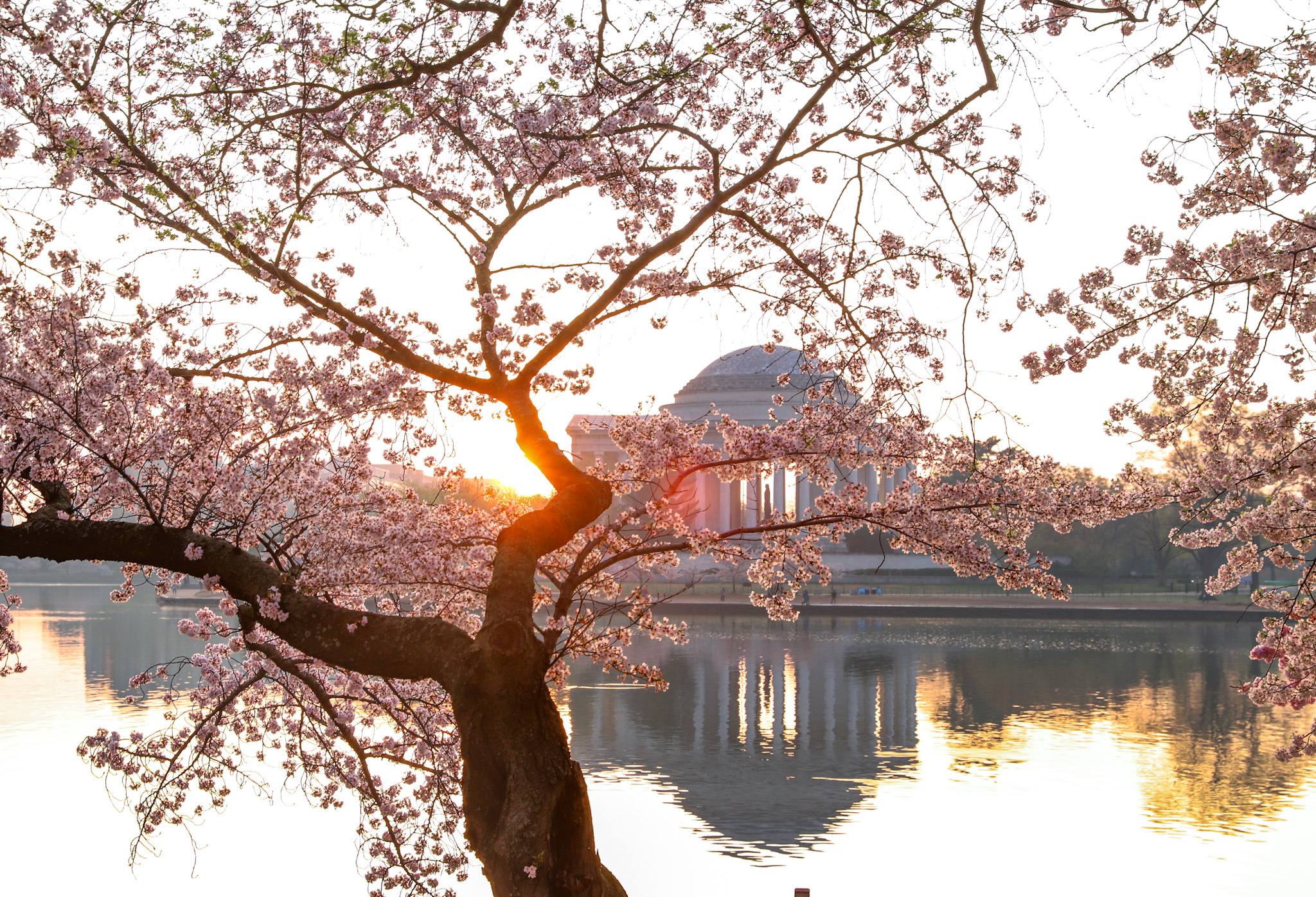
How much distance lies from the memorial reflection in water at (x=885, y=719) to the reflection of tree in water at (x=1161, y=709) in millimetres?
60

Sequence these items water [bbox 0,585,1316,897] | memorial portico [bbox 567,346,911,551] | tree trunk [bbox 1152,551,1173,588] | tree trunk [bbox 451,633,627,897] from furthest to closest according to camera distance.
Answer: memorial portico [bbox 567,346,911,551] → tree trunk [bbox 1152,551,1173,588] → water [bbox 0,585,1316,897] → tree trunk [bbox 451,633,627,897]

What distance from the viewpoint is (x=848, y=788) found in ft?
57.7

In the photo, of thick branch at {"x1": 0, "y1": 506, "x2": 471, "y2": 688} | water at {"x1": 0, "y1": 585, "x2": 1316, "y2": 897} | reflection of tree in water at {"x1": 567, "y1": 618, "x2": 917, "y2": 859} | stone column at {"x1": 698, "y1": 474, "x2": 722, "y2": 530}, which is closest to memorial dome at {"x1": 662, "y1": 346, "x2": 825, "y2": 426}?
stone column at {"x1": 698, "y1": 474, "x2": 722, "y2": 530}

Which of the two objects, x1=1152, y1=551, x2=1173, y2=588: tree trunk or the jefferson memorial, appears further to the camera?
the jefferson memorial

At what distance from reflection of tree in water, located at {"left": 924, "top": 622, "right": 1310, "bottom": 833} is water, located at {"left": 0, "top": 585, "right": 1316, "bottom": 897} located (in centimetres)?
8

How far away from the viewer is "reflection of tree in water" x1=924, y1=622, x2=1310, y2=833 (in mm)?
17062

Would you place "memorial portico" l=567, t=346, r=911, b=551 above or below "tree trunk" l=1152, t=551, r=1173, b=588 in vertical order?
above

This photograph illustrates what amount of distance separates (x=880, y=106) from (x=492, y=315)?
115 inches

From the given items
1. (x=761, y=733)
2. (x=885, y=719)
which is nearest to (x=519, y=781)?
(x=761, y=733)

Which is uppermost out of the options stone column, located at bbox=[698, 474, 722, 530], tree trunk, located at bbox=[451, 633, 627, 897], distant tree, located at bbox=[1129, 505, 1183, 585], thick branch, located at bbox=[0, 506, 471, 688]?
stone column, located at bbox=[698, 474, 722, 530]

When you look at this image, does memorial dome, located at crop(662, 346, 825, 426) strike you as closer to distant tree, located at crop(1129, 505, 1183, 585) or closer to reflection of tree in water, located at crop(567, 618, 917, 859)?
distant tree, located at crop(1129, 505, 1183, 585)

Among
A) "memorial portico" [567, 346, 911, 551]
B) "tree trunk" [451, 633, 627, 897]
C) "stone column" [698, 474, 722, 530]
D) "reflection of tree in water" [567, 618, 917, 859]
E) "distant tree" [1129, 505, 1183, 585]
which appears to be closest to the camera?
"tree trunk" [451, 633, 627, 897]

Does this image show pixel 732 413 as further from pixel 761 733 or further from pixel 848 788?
pixel 848 788

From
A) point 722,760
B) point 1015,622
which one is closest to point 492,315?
point 722,760
